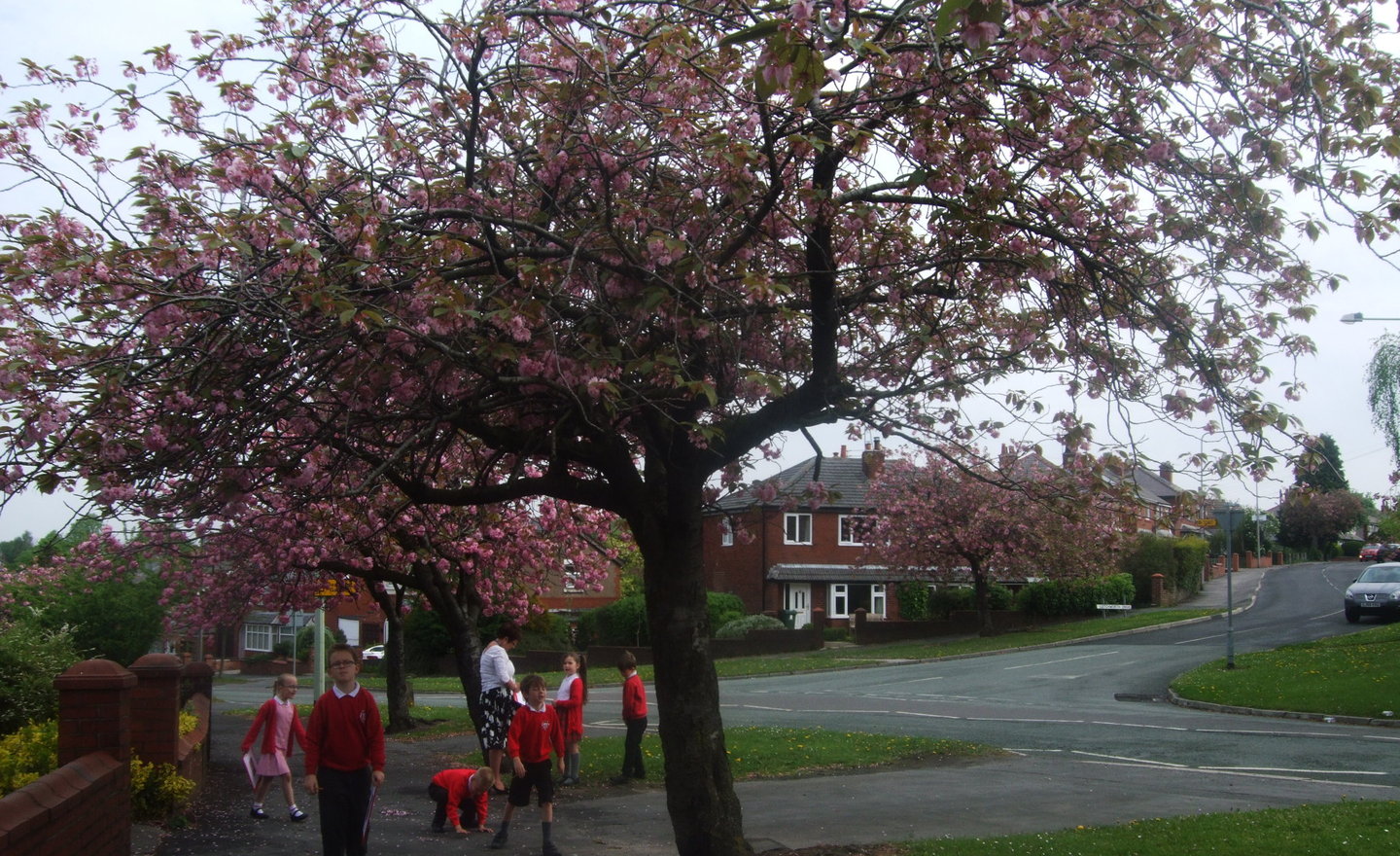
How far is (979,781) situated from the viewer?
40.0ft

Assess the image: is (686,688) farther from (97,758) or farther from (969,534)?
(969,534)

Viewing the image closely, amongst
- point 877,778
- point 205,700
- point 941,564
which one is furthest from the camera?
point 941,564

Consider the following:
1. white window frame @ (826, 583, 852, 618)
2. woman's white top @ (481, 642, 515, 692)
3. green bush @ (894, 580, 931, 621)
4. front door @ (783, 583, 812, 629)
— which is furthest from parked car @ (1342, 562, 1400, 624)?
woman's white top @ (481, 642, 515, 692)

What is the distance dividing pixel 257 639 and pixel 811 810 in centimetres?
6859

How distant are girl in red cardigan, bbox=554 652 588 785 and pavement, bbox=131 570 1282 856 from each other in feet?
0.88

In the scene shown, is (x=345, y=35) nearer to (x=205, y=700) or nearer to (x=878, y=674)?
(x=205, y=700)

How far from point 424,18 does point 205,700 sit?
11.0 meters

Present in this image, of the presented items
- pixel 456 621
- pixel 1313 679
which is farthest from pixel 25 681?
pixel 1313 679

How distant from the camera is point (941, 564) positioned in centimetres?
4041

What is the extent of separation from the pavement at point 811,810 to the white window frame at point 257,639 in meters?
61.6

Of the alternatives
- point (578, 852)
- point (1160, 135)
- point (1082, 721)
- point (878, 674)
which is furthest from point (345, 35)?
point (878, 674)

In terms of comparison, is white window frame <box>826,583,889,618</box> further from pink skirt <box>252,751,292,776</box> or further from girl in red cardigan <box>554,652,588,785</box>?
pink skirt <box>252,751,292,776</box>

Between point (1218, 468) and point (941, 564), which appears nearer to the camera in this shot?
point (1218, 468)

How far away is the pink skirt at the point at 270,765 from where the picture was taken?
11.3 meters
